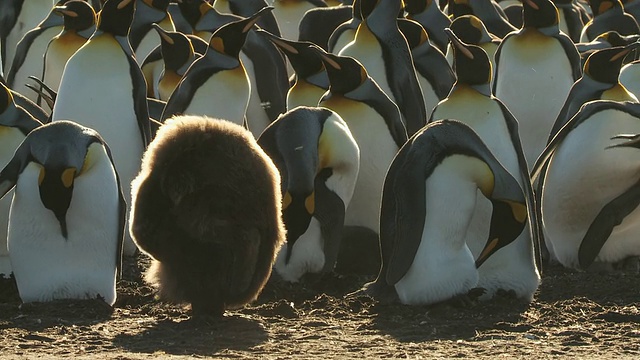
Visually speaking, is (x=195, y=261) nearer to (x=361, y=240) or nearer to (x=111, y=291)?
(x=111, y=291)

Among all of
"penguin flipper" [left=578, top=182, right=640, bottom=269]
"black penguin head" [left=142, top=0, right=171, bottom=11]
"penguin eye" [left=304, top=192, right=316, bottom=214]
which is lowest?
"penguin flipper" [left=578, top=182, right=640, bottom=269]

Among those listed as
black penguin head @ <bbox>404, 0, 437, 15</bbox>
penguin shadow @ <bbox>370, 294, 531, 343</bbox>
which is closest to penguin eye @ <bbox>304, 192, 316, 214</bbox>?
penguin shadow @ <bbox>370, 294, 531, 343</bbox>

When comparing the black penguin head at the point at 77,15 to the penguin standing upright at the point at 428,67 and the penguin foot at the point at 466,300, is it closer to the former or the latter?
the penguin standing upright at the point at 428,67

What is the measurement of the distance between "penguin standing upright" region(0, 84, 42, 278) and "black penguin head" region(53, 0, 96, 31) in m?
3.43

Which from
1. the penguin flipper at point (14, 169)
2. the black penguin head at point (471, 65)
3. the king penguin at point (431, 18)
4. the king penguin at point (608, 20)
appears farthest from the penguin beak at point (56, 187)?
the king penguin at point (608, 20)

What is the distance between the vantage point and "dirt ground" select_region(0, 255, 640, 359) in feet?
17.5

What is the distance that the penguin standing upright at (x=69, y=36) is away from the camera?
10664mm

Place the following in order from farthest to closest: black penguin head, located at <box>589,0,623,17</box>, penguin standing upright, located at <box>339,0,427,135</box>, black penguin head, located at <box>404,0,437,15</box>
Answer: black penguin head, located at <box>589,0,623,17</box> < black penguin head, located at <box>404,0,437,15</box> < penguin standing upright, located at <box>339,0,427,135</box>

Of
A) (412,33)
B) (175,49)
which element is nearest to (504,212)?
(175,49)

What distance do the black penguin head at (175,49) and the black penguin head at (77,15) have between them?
840 millimetres

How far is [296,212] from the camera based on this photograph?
6.75 metres

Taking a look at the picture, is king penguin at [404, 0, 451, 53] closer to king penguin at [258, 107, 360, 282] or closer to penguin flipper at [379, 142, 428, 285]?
king penguin at [258, 107, 360, 282]

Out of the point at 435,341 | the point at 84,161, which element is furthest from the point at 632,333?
the point at 84,161

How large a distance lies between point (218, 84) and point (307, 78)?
0.64 m
